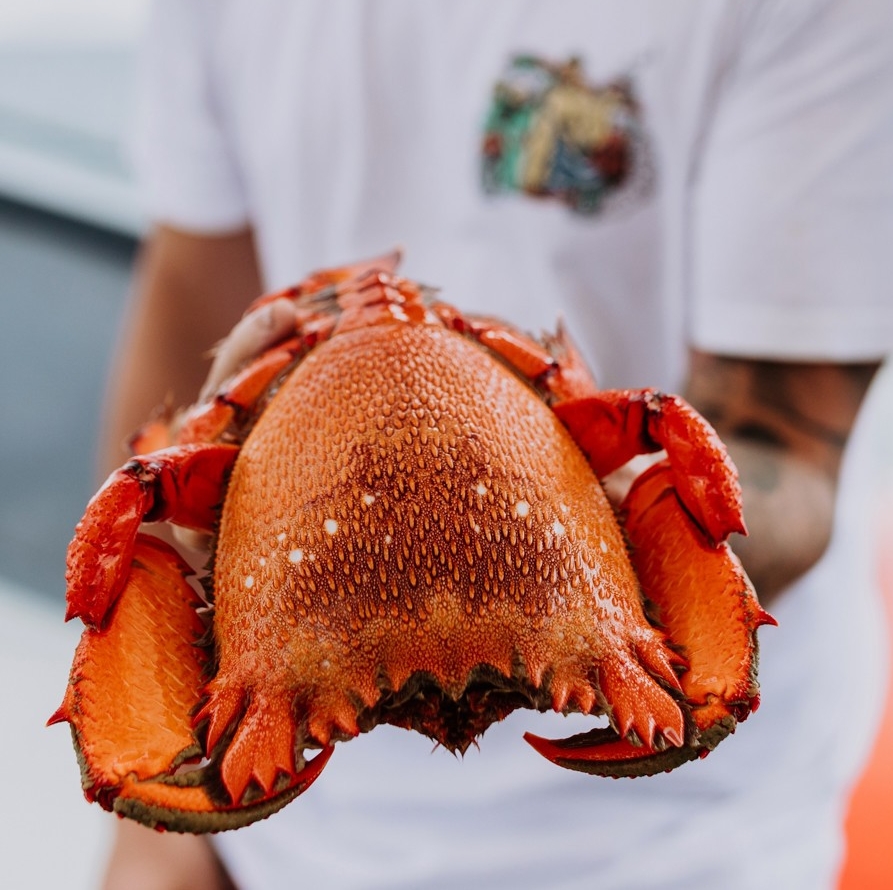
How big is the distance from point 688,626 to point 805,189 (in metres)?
0.67

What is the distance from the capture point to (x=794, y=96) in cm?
105

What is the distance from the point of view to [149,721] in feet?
1.61

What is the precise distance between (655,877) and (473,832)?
215 mm

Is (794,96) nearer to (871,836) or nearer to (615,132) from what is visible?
(615,132)

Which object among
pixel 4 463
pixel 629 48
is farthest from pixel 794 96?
pixel 4 463

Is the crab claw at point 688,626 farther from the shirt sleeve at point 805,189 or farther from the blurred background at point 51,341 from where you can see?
the blurred background at point 51,341

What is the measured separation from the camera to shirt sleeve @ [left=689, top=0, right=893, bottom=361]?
102cm

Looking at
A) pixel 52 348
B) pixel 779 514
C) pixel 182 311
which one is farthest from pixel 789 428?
pixel 52 348

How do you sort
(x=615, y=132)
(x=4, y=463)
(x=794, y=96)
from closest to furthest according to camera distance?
(x=794, y=96), (x=615, y=132), (x=4, y=463)

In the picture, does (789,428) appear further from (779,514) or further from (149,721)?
(149,721)

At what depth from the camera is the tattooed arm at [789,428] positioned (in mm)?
1021

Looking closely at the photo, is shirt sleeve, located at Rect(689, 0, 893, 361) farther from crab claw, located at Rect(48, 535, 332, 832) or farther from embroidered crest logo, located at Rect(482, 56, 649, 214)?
crab claw, located at Rect(48, 535, 332, 832)

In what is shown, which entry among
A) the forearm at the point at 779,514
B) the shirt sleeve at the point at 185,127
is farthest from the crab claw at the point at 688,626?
the shirt sleeve at the point at 185,127

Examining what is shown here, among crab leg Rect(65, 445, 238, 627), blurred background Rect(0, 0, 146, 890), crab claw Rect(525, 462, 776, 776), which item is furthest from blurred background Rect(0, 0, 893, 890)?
crab leg Rect(65, 445, 238, 627)
